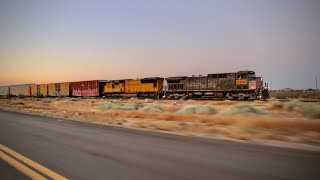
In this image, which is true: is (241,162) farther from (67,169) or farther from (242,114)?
(242,114)

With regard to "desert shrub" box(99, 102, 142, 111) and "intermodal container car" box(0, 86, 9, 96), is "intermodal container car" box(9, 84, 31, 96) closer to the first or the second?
"intermodal container car" box(0, 86, 9, 96)

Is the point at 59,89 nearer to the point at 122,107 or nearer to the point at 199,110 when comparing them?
the point at 122,107

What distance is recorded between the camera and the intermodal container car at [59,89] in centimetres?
6950

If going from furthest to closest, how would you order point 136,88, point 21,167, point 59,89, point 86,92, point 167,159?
point 59,89 → point 86,92 → point 136,88 → point 167,159 → point 21,167

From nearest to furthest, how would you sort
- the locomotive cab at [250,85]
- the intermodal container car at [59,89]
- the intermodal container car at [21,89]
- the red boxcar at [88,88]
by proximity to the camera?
1. the locomotive cab at [250,85]
2. the red boxcar at [88,88]
3. the intermodal container car at [59,89]
4. the intermodal container car at [21,89]

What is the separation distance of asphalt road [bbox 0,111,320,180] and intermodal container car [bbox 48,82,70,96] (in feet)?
203

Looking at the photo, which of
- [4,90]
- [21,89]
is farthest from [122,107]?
[4,90]

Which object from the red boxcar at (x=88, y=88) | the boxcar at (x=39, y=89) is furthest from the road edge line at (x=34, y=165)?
the boxcar at (x=39, y=89)

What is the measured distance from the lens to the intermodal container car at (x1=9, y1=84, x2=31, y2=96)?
83.9 metres

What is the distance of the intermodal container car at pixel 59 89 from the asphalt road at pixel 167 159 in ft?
203

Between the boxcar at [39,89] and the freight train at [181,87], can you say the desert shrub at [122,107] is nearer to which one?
the freight train at [181,87]

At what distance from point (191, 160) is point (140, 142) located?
10.1ft

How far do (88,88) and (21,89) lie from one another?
35.2 metres

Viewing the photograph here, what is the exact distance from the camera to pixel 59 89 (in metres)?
72.1
